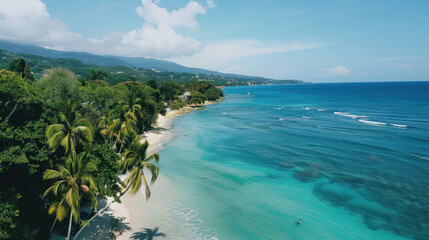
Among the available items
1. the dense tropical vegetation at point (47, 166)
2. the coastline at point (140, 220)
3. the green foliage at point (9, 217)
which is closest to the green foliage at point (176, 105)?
the coastline at point (140, 220)

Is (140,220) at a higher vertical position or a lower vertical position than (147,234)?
lower

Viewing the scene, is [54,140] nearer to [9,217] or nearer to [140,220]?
[9,217]

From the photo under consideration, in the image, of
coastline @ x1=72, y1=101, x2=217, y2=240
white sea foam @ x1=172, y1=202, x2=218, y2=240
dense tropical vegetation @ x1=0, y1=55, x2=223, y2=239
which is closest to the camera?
dense tropical vegetation @ x1=0, y1=55, x2=223, y2=239

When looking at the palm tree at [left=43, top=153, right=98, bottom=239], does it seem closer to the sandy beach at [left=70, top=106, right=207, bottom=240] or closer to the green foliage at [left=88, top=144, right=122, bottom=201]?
the green foliage at [left=88, top=144, right=122, bottom=201]

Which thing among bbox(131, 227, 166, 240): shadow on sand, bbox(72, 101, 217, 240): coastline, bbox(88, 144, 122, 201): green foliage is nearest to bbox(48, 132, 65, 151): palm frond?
bbox(88, 144, 122, 201): green foliage

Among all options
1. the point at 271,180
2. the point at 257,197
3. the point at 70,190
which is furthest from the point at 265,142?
the point at 70,190

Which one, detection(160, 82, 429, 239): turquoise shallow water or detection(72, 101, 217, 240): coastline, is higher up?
detection(160, 82, 429, 239): turquoise shallow water

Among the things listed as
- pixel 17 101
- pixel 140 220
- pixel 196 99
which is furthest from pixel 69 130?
pixel 196 99
